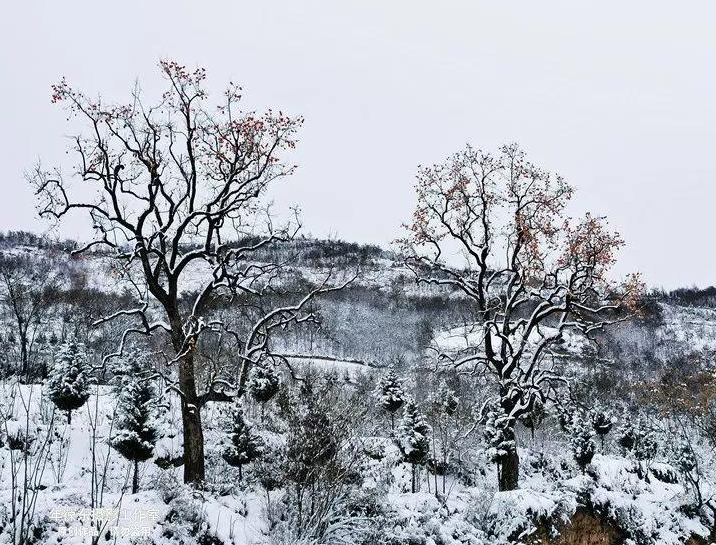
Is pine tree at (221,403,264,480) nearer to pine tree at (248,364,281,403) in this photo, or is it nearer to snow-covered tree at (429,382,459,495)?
snow-covered tree at (429,382,459,495)

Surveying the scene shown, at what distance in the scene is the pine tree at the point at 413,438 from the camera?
2130 centimetres

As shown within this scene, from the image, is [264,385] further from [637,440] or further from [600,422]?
[637,440]

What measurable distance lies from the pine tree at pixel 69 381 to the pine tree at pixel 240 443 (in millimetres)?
6137

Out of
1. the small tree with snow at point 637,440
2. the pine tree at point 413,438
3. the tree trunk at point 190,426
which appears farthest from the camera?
the small tree with snow at point 637,440

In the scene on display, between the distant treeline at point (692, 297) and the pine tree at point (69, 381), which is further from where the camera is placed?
the distant treeline at point (692, 297)

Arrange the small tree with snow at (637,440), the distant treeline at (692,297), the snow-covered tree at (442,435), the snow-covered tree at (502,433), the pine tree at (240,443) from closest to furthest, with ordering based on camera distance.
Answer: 1. the snow-covered tree at (502,433)
2. the pine tree at (240,443)
3. the snow-covered tree at (442,435)
4. the small tree with snow at (637,440)
5. the distant treeline at (692,297)

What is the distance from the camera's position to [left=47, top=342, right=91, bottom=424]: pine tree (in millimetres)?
19516

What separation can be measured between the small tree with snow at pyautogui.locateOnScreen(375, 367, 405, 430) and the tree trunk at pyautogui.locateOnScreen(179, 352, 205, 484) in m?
20.3

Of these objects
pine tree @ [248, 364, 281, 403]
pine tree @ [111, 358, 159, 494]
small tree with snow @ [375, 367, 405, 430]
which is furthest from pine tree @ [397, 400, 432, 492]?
pine tree @ [111, 358, 159, 494]

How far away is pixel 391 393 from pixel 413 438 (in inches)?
333

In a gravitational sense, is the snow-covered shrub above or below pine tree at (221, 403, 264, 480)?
above

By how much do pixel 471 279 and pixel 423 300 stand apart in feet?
401

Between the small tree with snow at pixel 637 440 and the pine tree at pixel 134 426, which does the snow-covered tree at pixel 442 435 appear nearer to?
the pine tree at pixel 134 426

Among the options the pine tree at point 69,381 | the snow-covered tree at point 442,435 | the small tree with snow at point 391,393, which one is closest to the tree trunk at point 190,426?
the snow-covered tree at point 442,435
